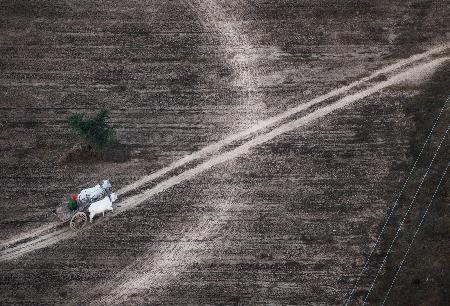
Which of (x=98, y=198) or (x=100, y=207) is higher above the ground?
(x=98, y=198)

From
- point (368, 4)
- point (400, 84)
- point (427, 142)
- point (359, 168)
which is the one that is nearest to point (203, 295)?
point (359, 168)

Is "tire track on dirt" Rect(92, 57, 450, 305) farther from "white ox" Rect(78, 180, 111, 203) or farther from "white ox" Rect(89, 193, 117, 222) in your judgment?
"white ox" Rect(78, 180, 111, 203)

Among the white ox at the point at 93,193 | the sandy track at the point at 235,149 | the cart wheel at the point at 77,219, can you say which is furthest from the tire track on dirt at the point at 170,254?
the cart wheel at the point at 77,219

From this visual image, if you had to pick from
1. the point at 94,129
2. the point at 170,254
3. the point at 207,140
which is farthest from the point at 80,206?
the point at 207,140

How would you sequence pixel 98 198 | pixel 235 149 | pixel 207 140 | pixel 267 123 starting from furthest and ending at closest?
pixel 267 123 → pixel 207 140 → pixel 235 149 → pixel 98 198

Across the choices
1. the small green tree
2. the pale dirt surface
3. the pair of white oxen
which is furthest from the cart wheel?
the small green tree

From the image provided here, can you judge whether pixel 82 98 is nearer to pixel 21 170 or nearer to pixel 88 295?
pixel 21 170

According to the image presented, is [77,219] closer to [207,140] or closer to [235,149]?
[207,140]

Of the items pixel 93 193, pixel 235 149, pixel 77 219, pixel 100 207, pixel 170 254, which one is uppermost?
pixel 93 193
